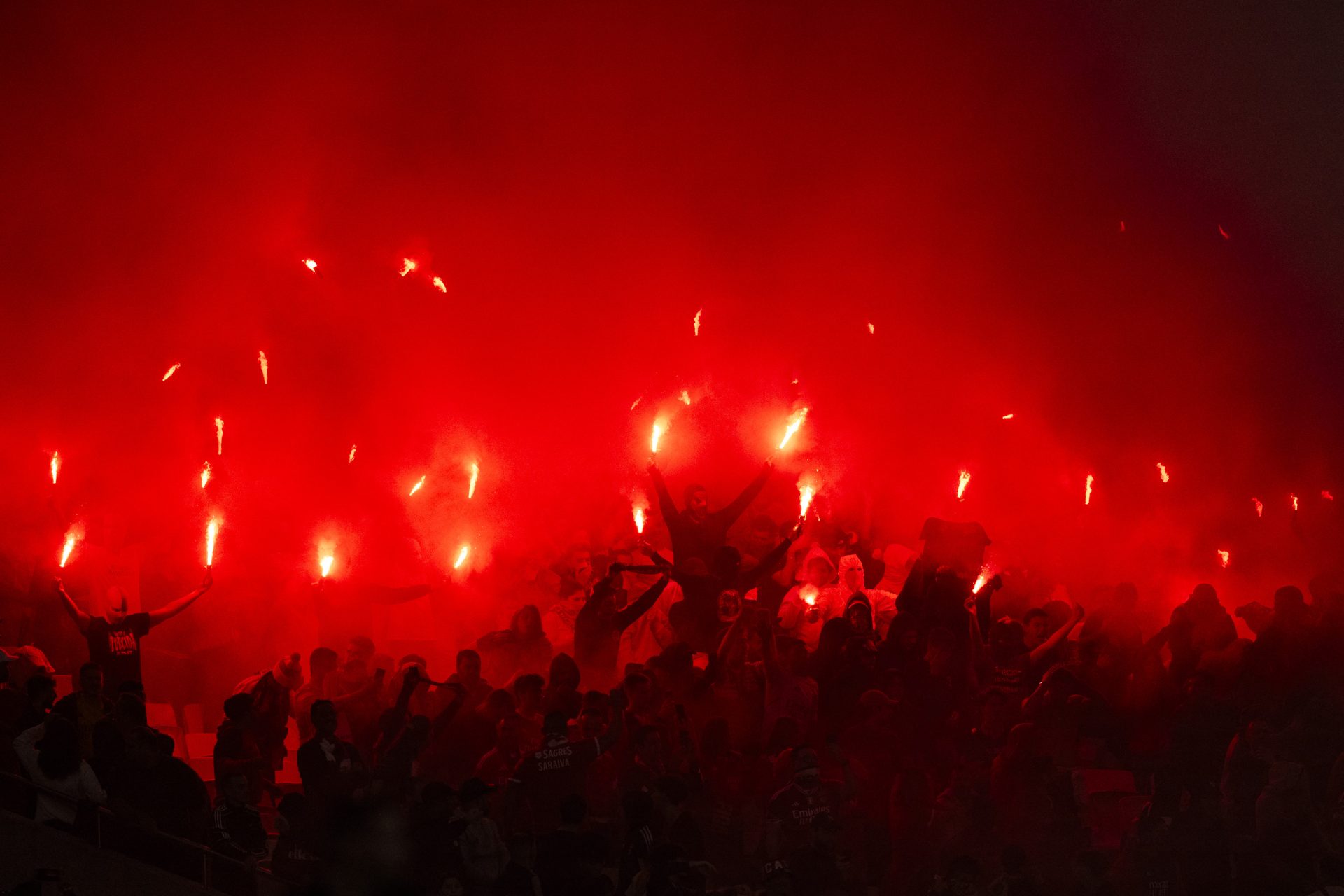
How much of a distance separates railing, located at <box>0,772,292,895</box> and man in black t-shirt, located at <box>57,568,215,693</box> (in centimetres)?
236

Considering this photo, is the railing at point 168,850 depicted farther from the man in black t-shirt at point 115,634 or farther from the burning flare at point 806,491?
the burning flare at point 806,491

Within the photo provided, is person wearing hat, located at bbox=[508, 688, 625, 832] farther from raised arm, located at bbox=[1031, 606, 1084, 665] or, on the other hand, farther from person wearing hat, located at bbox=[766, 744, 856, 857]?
raised arm, located at bbox=[1031, 606, 1084, 665]

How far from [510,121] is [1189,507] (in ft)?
27.2

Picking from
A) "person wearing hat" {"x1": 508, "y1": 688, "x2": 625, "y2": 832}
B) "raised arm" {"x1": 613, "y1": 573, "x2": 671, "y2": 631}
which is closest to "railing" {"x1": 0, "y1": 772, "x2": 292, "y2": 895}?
"person wearing hat" {"x1": 508, "y1": 688, "x2": 625, "y2": 832}

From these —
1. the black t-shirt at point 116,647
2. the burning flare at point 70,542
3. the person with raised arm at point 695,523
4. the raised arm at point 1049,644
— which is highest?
the burning flare at point 70,542

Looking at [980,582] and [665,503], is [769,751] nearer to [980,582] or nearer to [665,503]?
[980,582]

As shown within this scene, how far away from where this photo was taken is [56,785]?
18.5ft

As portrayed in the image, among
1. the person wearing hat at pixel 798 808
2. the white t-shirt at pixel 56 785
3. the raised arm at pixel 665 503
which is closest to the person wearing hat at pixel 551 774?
the person wearing hat at pixel 798 808

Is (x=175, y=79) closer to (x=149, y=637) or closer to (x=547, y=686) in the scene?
(x=149, y=637)

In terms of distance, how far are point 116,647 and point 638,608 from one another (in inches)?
A: 115

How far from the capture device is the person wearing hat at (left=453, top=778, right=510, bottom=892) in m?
5.52

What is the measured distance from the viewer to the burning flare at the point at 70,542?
9.01m

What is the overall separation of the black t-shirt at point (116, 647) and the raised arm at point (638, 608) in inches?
105

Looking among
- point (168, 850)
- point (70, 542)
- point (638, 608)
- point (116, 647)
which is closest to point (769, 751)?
point (638, 608)
